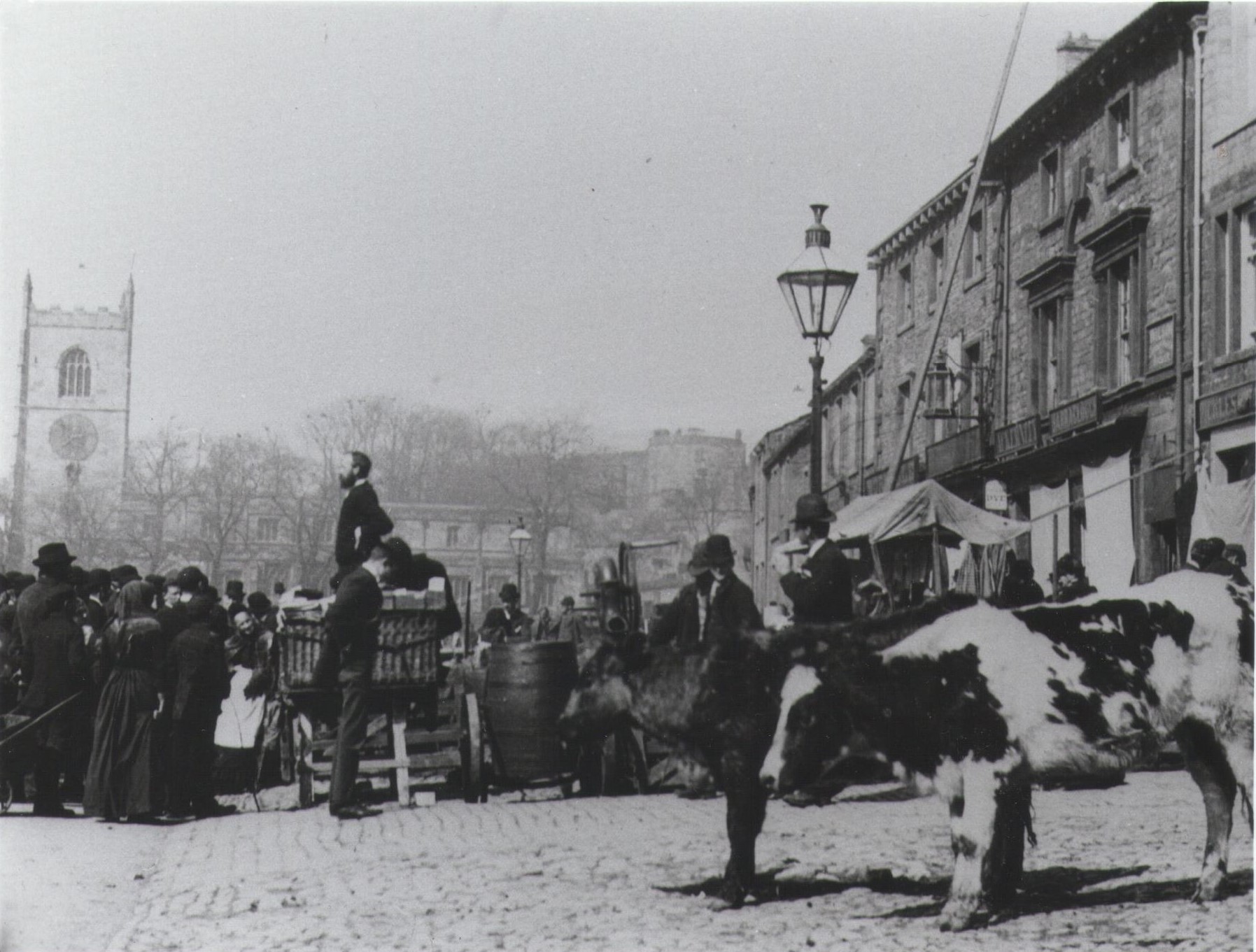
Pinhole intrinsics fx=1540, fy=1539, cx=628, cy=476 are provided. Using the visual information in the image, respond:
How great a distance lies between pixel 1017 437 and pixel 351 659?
21.2 meters

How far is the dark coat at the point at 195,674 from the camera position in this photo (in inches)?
464

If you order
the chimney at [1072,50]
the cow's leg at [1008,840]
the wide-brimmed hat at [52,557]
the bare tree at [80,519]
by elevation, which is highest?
the chimney at [1072,50]

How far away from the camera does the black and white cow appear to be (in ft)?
22.8

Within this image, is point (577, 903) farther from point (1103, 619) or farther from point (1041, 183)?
point (1041, 183)

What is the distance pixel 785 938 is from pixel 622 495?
32336 mm

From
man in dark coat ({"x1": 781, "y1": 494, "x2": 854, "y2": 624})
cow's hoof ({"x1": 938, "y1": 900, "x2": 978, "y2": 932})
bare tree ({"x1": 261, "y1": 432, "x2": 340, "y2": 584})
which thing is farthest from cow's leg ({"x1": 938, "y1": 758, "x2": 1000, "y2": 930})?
bare tree ({"x1": 261, "y1": 432, "x2": 340, "y2": 584})

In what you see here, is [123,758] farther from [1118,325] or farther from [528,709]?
[1118,325]

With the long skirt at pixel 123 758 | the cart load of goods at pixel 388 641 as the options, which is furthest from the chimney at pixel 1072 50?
the long skirt at pixel 123 758

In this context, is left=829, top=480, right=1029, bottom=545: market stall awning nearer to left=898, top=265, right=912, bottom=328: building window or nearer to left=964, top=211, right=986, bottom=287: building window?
left=964, top=211, right=986, bottom=287: building window

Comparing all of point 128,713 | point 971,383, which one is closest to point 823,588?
point 128,713

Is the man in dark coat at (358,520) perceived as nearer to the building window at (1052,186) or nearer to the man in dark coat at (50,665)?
the man in dark coat at (50,665)

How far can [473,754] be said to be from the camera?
1205 cm

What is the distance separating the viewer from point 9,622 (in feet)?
44.8

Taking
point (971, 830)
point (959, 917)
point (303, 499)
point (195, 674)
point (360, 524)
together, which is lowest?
point (959, 917)
